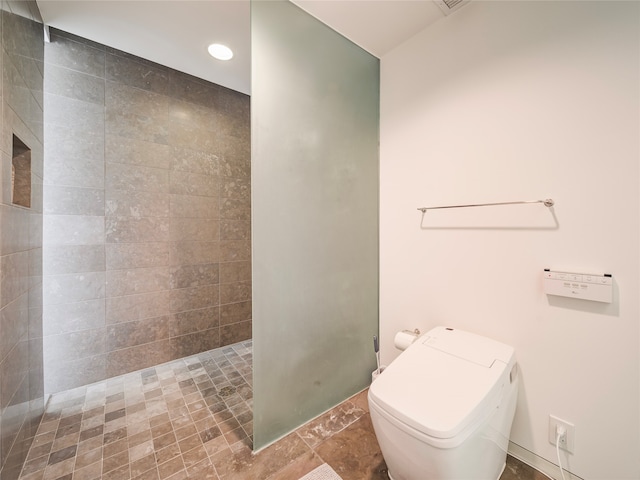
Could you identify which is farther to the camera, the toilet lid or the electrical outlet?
the electrical outlet

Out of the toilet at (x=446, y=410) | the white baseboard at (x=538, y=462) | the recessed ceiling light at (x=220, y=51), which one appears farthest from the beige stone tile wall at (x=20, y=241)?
the white baseboard at (x=538, y=462)

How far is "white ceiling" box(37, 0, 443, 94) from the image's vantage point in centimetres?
142

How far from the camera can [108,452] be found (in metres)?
1.29

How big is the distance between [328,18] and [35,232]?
2.12 metres

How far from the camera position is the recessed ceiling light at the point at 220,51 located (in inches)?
70.4

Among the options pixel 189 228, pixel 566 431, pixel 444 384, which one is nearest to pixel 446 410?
pixel 444 384

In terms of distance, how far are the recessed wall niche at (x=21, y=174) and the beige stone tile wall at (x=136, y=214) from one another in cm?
33

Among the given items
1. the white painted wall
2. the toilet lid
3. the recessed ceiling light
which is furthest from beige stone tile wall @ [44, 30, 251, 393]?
the toilet lid

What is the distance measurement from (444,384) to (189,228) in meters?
2.12

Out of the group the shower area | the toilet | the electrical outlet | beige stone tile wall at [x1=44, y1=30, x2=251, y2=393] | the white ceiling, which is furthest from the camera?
beige stone tile wall at [x1=44, y1=30, x2=251, y2=393]

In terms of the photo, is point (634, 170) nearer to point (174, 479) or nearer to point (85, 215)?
point (174, 479)

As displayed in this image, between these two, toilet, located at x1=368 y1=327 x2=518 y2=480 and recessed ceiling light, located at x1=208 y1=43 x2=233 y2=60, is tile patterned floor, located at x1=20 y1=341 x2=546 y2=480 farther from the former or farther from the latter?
recessed ceiling light, located at x1=208 y1=43 x2=233 y2=60

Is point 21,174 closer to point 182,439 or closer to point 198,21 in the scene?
point 198,21

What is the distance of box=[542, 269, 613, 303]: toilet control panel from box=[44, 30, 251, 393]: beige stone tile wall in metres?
2.23
